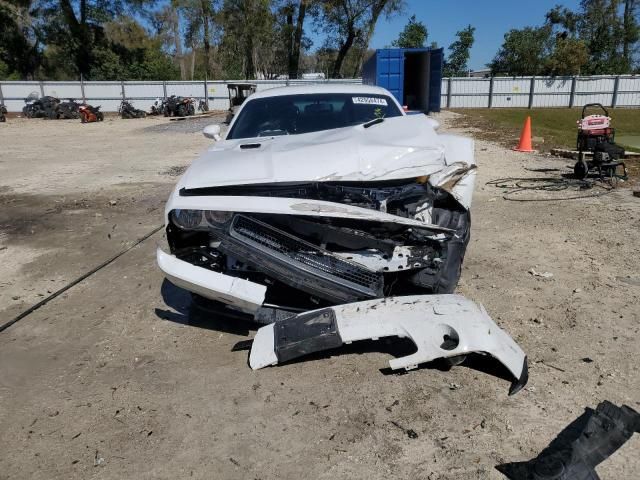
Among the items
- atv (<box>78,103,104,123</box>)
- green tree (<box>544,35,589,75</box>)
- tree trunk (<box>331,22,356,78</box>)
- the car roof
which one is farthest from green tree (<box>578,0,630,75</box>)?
the car roof

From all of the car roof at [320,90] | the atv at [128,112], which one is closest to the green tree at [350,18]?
the atv at [128,112]

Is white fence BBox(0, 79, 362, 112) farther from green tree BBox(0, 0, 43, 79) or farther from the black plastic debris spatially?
the black plastic debris

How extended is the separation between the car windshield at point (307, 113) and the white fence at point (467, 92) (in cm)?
2648

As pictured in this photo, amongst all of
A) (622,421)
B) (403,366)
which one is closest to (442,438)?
(403,366)

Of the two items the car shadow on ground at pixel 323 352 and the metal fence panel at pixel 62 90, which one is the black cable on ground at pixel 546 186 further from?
the metal fence panel at pixel 62 90

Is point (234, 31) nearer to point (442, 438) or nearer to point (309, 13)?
point (309, 13)

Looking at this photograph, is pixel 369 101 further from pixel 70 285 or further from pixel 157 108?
pixel 157 108

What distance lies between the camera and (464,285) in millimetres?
4121

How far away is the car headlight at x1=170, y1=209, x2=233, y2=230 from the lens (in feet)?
9.95

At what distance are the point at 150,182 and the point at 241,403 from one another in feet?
23.8

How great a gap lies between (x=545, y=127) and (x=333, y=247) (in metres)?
19.4

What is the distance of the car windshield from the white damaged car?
1102 mm

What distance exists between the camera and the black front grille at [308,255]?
2.99 metres

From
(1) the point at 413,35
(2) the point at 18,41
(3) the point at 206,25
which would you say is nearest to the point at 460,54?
(1) the point at 413,35
